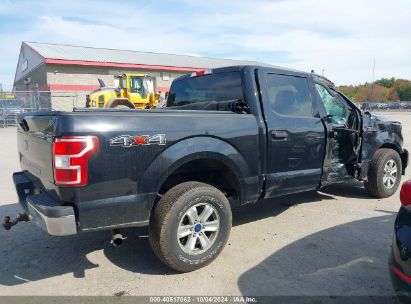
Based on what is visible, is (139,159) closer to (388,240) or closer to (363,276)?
(363,276)

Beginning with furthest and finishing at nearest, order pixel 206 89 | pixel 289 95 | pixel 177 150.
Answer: pixel 206 89, pixel 289 95, pixel 177 150

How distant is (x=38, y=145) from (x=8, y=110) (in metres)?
23.6

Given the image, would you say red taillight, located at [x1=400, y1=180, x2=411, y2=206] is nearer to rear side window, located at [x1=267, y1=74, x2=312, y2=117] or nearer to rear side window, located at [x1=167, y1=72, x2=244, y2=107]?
rear side window, located at [x1=267, y1=74, x2=312, y2=117]

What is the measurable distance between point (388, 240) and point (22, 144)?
417 cm

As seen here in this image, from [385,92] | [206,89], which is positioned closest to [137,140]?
[206,89]

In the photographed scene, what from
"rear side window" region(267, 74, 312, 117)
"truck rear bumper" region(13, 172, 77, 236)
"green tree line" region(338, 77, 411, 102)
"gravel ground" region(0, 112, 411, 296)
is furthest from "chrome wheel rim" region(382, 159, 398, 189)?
"green tree line" region(338, 77, 411, 102)

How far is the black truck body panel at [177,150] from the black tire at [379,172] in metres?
0.76

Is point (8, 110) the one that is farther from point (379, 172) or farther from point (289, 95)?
point (379, 172)

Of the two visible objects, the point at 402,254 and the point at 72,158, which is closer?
the point at 402,254

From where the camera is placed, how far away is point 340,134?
16.8 ft

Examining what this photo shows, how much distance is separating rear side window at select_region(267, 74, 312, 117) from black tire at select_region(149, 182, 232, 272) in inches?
53.5

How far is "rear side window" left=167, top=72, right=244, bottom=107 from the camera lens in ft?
14.2

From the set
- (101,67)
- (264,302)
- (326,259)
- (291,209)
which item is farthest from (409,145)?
(101,67)

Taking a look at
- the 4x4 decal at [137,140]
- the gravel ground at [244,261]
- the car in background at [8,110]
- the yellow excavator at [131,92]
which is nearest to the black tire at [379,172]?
the gravel ground at [244,261]
